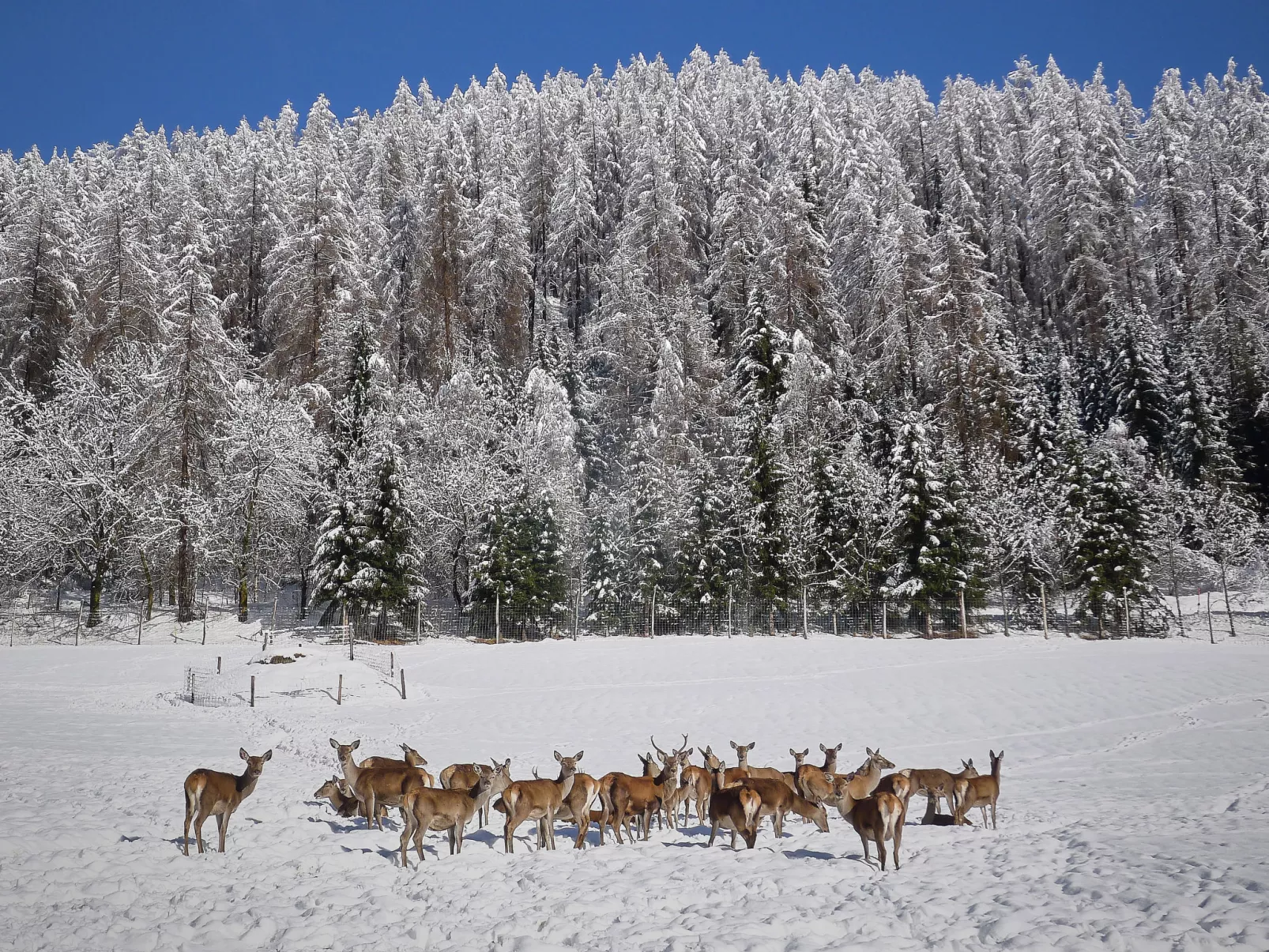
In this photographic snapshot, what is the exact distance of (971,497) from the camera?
42656 millimetres

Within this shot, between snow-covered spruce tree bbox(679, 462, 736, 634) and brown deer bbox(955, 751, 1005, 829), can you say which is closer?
brown deer bbox(955, 751, 1005, 829)

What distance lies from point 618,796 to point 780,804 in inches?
82.6

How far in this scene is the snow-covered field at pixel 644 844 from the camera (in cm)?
727

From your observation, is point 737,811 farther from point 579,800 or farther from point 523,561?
point 523,561

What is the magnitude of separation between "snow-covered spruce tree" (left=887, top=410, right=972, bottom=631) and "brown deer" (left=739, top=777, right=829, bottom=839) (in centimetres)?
2953

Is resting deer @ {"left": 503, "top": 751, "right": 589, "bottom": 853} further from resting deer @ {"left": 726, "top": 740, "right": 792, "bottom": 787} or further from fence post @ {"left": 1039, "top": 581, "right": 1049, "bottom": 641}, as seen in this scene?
fence post @ {"left": 1039, "top": 581, "right": 1049, "bottom": 641}

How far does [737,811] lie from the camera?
1022 cm

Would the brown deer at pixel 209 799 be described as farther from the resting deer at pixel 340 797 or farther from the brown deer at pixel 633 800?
the brown deer at pixel 633 800

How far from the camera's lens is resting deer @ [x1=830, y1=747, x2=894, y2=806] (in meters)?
10.8

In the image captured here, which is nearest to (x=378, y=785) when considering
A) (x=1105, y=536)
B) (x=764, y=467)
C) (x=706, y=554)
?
(x=706, y=554)

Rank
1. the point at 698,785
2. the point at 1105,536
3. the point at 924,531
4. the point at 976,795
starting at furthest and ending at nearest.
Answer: the point at 924,531, the point at 1105,536, the point at 698,785, the point at 976,795

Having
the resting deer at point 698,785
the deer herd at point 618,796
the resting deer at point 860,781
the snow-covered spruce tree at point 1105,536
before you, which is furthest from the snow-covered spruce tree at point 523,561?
the resting deer at point 860,781

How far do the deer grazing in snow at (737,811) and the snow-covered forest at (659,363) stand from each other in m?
28.7

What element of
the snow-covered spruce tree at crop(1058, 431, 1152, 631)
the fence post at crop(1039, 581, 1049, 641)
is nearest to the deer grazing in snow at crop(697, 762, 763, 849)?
the fence post at crop(1039, 581, 1049, 641)
